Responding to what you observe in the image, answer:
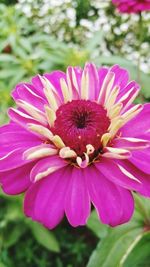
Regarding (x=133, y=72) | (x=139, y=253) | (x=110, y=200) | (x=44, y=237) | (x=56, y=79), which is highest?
(x=56, y=79)

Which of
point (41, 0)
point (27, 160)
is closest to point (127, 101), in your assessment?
point (27, 160)

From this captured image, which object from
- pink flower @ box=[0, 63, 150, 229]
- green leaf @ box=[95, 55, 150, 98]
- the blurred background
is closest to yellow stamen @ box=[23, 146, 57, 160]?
pink flower @ box=[0, 63, 150, 229]

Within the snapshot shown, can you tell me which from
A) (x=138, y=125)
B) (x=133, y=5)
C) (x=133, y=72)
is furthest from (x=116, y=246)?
(x=133, y=72)

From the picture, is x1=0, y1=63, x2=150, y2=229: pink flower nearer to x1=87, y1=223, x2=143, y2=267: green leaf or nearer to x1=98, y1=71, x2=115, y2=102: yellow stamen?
x1=98, y1=71, x2=115, y2=102: yellow stamen

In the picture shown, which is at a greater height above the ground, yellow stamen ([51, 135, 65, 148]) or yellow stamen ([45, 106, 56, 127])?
yellow stamen ([45, 106, 56, 127])

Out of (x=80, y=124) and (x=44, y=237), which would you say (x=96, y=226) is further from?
(x=80, y=124)

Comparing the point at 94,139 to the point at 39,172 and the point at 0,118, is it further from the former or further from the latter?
the point at 0,118
